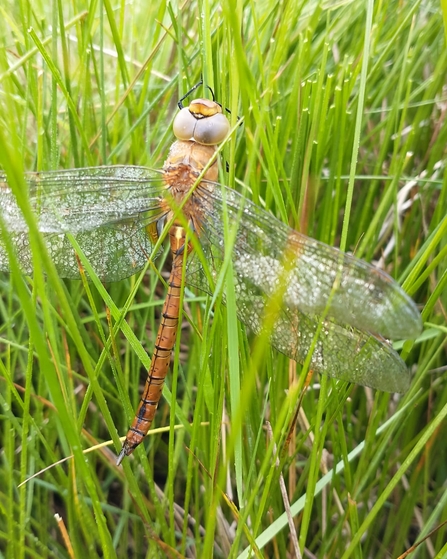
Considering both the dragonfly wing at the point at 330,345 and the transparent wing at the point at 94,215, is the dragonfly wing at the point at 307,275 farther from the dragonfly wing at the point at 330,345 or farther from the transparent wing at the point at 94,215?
the transparent wing at the point at 94,215

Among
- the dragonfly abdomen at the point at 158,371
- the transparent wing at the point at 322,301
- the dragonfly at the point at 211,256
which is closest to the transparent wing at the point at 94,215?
the dragonfly at the point at 211,256

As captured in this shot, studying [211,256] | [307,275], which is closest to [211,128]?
[211,256]

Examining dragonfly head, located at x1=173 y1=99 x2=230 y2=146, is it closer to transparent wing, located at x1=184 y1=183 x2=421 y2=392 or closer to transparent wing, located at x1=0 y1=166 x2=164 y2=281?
transparent wing, located at x1=0 y1=166 x2=164 y2=281

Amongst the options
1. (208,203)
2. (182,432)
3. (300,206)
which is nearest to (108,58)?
(208,203)

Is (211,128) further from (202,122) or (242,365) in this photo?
(242,365)

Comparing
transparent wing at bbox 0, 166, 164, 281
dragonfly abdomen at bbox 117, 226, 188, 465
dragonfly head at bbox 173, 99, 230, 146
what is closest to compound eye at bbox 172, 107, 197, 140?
dragonfly head at bbox 173, 99, 230, 146

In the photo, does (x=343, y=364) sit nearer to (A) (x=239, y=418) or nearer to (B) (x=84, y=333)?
(A) (x=239, y=418)

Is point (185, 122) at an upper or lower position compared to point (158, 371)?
upper
